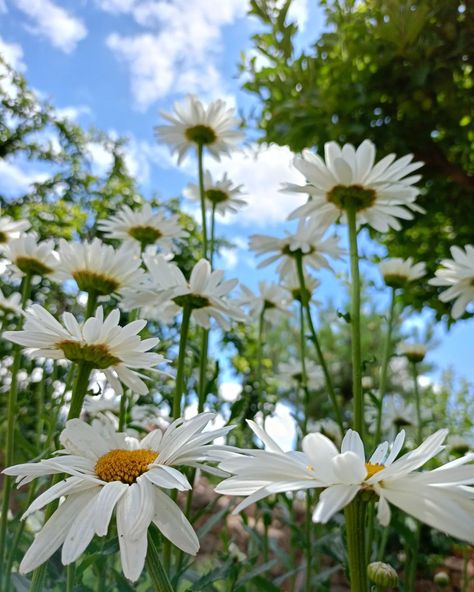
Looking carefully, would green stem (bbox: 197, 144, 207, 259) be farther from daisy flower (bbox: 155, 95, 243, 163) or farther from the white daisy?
the white daisy

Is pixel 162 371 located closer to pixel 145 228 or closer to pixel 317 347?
pixel 317 347

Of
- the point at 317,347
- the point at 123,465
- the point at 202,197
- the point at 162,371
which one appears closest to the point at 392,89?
the point at 202,197

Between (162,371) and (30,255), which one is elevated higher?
(30,255)

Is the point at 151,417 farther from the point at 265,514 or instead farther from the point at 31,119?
the point at 31,119

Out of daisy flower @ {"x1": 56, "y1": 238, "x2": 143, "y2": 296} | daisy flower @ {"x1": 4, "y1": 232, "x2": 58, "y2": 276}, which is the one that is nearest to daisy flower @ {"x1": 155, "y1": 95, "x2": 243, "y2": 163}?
daisy flower @ {"x1": 4, "y1": 232, "x2": 58, "y2": 276}

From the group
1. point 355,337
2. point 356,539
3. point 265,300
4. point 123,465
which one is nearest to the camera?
point 356,539

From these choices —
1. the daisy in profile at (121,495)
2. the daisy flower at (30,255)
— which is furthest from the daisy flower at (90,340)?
the daisy flower at (30,255)

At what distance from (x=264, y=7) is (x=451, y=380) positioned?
3107mm

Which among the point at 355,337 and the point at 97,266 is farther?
the point at 97,266

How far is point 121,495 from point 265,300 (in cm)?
131

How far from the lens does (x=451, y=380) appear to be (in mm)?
4664

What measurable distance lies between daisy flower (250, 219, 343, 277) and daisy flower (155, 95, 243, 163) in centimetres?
37

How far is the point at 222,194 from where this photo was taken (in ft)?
5.83

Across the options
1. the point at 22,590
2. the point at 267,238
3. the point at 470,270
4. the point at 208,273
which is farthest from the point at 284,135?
the point at 22,590
